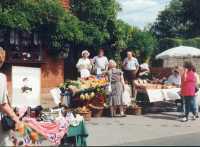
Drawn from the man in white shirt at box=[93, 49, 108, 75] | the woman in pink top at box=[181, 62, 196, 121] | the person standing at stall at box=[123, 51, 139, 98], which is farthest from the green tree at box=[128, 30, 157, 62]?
the woman in pink top at box=[181, 62, 196, 121]

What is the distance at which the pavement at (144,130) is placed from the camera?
13.6 meters

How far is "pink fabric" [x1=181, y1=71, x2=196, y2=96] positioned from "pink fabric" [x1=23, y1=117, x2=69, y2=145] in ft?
20.4

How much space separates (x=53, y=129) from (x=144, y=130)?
4256 mm

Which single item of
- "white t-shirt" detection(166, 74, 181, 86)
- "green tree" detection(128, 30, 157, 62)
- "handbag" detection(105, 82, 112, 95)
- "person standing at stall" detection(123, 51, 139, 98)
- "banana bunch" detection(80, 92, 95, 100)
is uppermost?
"green tree" detection(128, 30, 157, 62)

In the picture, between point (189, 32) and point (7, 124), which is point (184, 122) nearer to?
point (7, 124)

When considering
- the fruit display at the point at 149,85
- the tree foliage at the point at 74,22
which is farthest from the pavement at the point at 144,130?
the tree foliage at the point at 74,22

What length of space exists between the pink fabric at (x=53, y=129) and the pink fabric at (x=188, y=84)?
622cm

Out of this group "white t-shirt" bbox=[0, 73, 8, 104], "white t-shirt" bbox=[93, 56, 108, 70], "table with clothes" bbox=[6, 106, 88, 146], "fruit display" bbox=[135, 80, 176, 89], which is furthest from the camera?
"white t-shirt" bbox=[93, 56, 108, 70]

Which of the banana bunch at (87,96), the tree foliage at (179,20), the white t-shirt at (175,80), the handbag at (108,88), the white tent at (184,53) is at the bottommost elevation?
the banana bunch at (87,96)

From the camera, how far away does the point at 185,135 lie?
14.8 meters

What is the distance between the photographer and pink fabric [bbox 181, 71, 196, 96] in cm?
1764

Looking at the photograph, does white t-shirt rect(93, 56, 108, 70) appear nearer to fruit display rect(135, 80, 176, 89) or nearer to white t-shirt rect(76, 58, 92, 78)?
white t-shirt rect(76, 58, 92, 78)

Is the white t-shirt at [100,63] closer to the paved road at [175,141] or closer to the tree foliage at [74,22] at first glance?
the tree foliage at [74,22]

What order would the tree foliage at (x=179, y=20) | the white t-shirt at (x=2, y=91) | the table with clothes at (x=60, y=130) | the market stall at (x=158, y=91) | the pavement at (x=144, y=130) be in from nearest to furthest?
the white t-shirt at (x=2, y=91)
the table with clothes at (x=60, y=130)
the pavement at (x=144, y=130)
the market stall at (x=158, y=91)
the tree foliage at (x=179, y=20)
